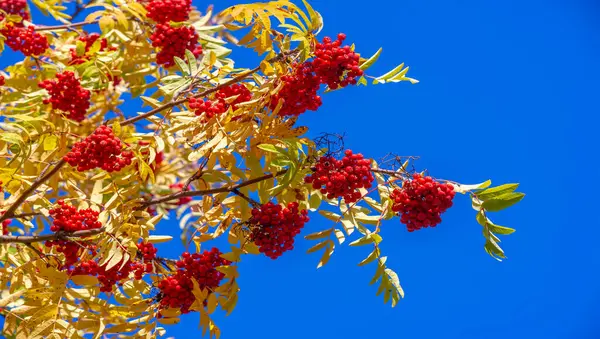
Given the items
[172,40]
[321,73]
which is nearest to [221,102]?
[321,73]

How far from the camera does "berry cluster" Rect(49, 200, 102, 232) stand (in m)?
4.71

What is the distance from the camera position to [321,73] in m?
4.29

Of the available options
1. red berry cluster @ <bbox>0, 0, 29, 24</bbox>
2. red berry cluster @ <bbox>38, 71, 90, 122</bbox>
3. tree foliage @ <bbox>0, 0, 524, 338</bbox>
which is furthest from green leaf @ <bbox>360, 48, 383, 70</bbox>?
red berry cluster @ <bbox>0, 0, 29, 24</bbox>

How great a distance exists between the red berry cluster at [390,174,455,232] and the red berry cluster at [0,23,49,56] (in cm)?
353

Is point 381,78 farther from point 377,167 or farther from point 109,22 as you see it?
point 109,22

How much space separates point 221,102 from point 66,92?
4.70 feet

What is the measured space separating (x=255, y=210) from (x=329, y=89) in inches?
32.2

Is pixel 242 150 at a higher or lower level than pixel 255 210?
higher

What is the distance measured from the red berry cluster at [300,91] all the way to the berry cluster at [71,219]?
1390mm

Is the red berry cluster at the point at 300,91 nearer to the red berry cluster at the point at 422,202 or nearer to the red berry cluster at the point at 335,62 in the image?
the red berry cluster at the point at 335,62

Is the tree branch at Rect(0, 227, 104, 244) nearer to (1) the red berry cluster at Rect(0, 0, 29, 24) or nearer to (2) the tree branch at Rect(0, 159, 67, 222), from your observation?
(2) the tree branch at Rect(0, 159, 67, 222)

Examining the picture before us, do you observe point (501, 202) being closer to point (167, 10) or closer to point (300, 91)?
point (300, 91)

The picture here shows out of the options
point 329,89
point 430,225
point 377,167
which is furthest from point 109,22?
point 430,225

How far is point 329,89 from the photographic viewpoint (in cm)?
445
